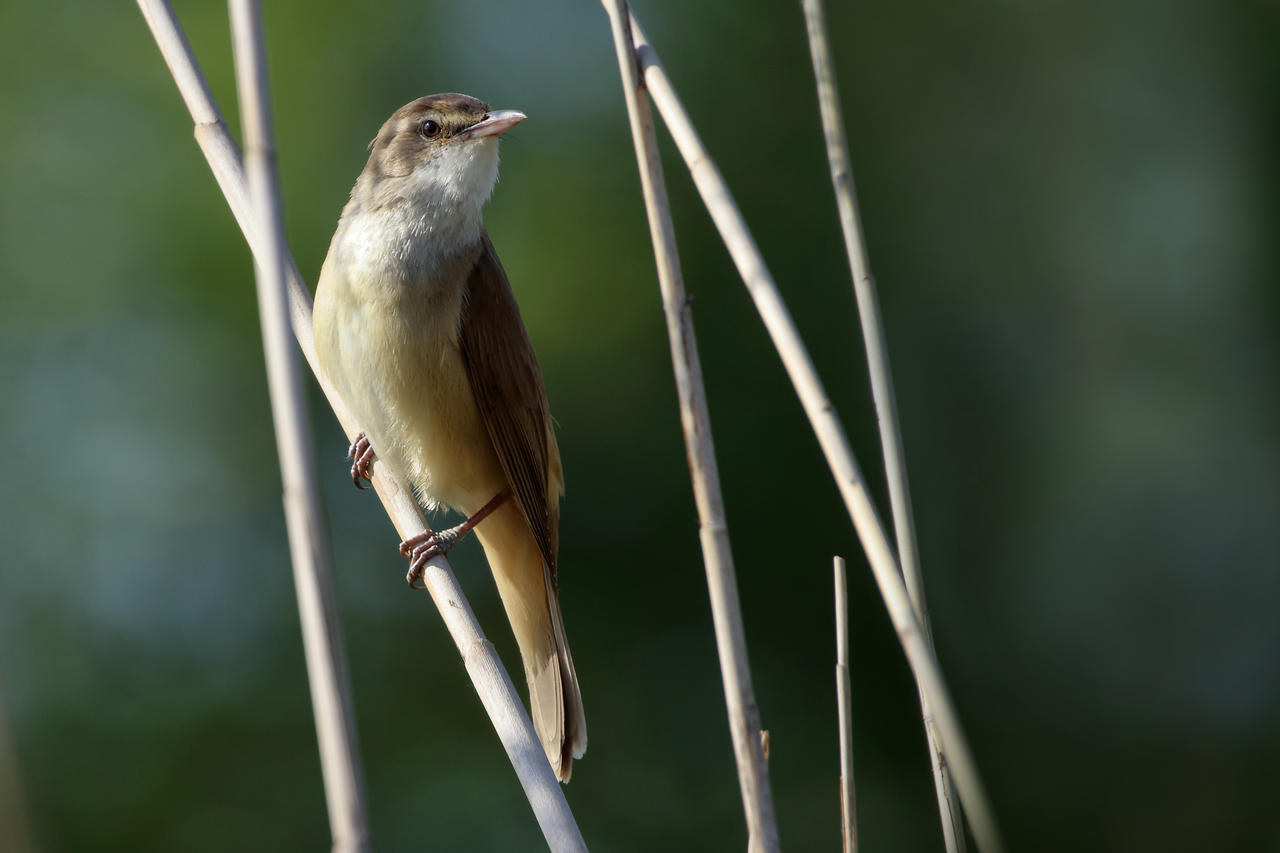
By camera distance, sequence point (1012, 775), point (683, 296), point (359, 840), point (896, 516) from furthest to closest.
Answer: point (1012, 775) → point (896, 516) → point (683, 296) → point (359, 840)

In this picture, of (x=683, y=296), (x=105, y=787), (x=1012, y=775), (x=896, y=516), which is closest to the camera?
(x=683, y=296)

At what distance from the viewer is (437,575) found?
237 cm

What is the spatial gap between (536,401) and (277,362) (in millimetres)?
1793

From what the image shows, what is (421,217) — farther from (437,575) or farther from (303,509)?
(303,509)

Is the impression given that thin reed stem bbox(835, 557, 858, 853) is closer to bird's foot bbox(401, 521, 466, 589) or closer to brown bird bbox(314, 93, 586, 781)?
bird's foot bbox(401, 521, 466, 589)

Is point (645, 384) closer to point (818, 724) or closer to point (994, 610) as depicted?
point (818, 724)

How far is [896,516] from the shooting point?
6.61ft

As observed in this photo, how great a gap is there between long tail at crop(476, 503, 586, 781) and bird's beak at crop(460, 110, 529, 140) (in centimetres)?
102

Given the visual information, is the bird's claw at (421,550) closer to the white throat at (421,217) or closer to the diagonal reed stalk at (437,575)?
the diagonal reed stalk at (437,575)

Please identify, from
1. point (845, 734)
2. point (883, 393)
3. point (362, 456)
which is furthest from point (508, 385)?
point (845, 734)

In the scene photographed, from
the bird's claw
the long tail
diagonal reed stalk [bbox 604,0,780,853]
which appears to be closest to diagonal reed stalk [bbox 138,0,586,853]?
the bird's claw

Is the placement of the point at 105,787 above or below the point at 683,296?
below

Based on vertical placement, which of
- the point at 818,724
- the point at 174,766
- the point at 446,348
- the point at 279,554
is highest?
→ the point at 446,348

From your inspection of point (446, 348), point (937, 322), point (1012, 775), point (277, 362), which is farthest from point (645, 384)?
point (277, 362)
